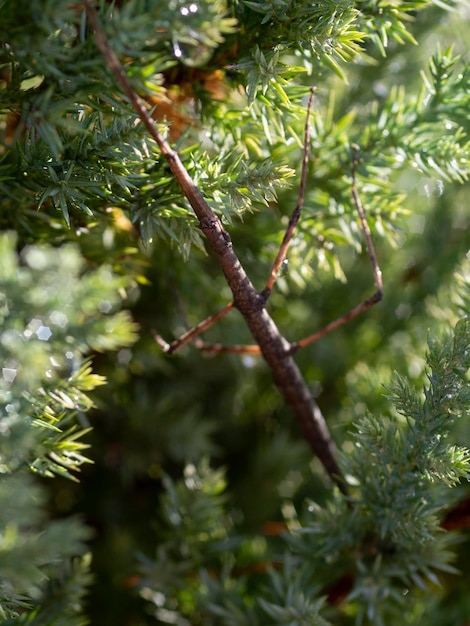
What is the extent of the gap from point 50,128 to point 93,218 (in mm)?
100

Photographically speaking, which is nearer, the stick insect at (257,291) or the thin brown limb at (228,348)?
the stick insect at (257,291)

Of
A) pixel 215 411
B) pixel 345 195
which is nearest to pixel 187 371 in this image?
pixel 215 411

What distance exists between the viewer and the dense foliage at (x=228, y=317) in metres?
0.26

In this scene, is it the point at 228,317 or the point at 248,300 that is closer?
the point at 248,300

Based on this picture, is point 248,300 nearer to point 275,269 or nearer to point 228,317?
point 275,269

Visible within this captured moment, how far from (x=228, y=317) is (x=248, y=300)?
0.43 feet

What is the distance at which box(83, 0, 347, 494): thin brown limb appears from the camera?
0.25 metres

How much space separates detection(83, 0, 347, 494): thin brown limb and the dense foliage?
11mm

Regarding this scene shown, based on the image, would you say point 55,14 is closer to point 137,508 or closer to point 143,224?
point 143,224

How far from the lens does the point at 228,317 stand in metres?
0.46

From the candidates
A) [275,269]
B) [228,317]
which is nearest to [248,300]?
[275,269]

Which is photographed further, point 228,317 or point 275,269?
point 228,317

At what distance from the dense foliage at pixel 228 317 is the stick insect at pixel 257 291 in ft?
0.04

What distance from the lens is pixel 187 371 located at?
52 centimetres
